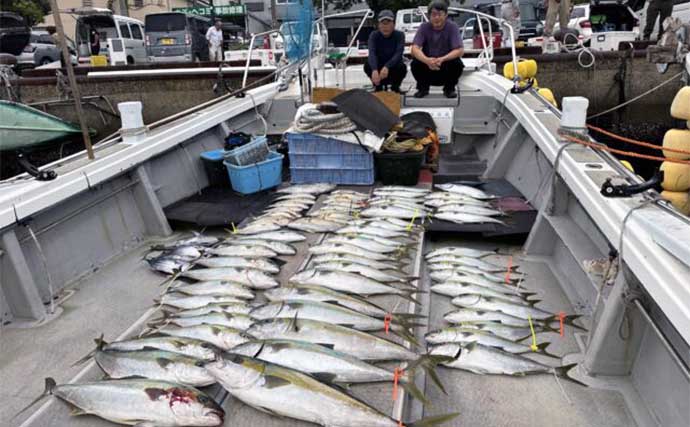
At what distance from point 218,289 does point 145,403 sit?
121cm

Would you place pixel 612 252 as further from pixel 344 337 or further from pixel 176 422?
pixel 176 422

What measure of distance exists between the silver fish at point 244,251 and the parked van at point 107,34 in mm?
19387

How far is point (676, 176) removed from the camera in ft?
13.3

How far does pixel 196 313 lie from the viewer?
304 cm

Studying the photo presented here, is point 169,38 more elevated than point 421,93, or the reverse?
point 169,38

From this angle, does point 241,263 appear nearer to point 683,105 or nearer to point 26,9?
point 683,105

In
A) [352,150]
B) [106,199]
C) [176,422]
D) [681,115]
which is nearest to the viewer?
[176,422]

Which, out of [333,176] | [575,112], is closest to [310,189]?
[333,176]

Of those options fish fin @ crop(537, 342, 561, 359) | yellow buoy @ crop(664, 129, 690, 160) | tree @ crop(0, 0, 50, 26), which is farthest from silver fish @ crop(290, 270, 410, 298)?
tree @ crop(0, 0, 50, 26)

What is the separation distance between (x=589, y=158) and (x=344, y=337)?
7.51 feet

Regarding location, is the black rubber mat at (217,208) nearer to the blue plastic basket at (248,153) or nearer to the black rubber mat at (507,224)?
the blue plastic basket at (248,153)

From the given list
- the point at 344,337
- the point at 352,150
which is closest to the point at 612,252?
the point at 344,337

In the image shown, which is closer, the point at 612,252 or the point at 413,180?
the point at 612,252

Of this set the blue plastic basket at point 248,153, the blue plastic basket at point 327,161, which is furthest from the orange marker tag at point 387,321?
the blue plastic basket at point 248,153
